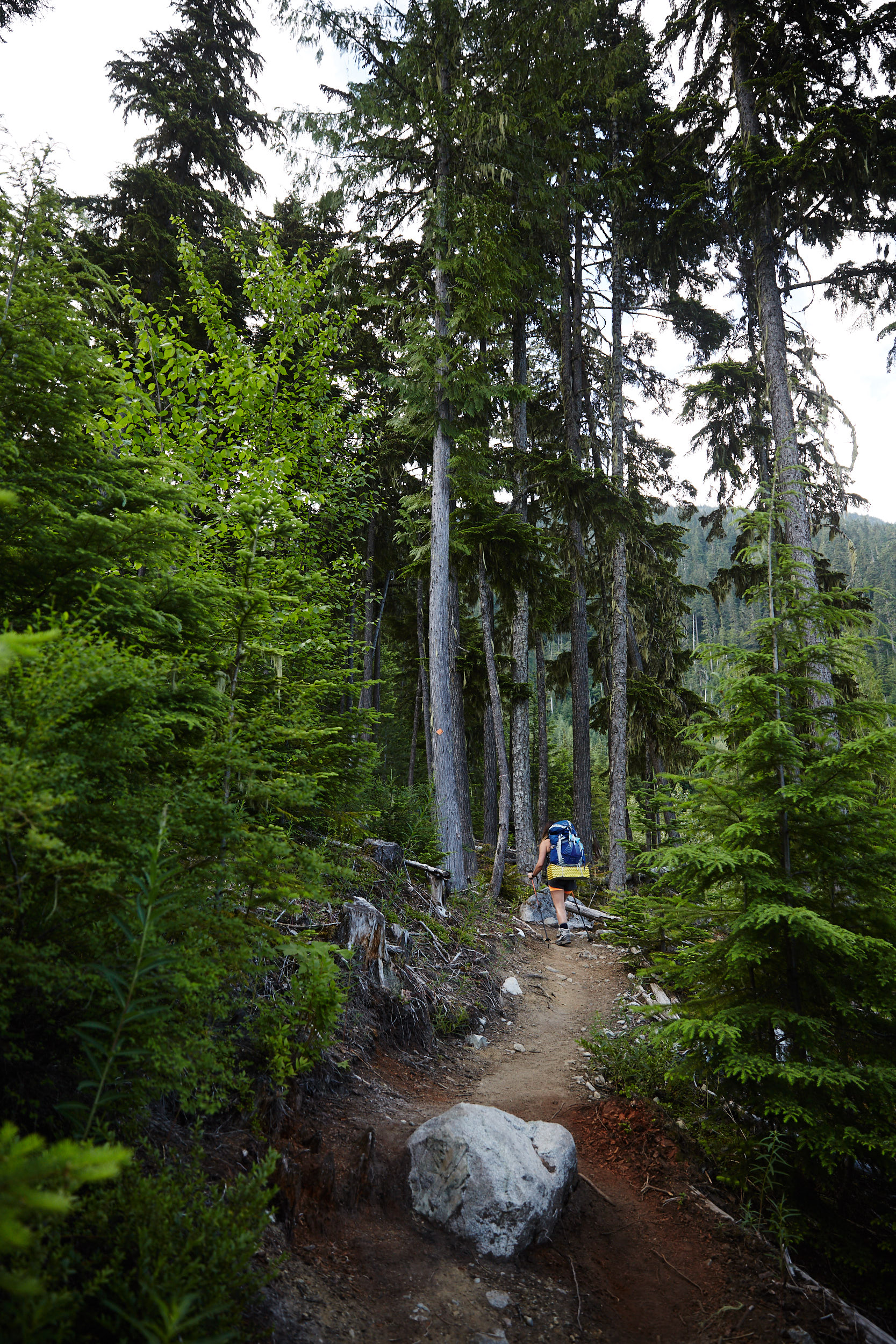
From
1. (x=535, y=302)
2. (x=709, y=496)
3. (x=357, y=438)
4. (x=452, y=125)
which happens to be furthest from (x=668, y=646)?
(x=452, y=125)

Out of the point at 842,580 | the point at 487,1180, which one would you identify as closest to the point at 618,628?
the point at 842,580

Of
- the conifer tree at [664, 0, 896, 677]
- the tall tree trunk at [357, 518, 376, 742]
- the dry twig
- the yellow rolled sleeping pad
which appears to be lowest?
the dry twig

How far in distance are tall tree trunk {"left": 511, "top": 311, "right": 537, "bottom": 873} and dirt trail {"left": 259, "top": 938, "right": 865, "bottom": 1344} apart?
32.5 ft

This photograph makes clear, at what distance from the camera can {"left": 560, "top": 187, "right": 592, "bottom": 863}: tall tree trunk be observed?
1534cm

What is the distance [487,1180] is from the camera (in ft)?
11.4

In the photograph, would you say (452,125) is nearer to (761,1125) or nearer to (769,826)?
(769,826)

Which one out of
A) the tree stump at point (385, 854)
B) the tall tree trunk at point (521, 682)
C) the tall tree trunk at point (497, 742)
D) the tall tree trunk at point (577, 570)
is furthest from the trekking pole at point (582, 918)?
the tree stump at point (385, 854)

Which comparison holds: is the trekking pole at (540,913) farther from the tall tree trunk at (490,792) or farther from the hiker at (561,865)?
the tall tree trunk at (490,792)

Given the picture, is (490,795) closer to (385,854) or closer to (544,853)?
(544,853)

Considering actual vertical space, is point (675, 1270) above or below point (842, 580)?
below

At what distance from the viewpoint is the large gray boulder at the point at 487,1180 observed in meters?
3.42

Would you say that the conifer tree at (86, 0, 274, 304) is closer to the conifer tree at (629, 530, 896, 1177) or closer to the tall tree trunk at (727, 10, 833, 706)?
the tall tree trunk at (727, 10, 833, 706)

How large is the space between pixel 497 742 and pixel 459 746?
3.13 ft

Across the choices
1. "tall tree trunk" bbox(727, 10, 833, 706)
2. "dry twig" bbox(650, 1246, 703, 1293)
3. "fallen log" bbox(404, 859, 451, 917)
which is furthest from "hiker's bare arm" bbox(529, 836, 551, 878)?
"dry twig" bbox(650, 1246, 703, 1293)
